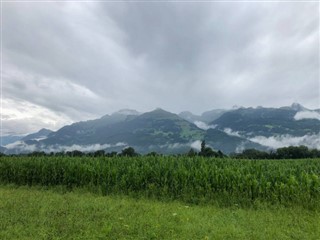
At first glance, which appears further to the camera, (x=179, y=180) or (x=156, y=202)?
(x=179, y=180)

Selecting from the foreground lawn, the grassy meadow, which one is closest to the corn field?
the grassy meadow

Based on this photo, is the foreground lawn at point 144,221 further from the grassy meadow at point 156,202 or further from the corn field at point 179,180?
the corn field at point 179,180

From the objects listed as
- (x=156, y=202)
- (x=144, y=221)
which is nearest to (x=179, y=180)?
(x=156, y=202)

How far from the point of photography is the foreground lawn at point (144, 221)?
33.2 ft

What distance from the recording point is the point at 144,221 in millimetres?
11523

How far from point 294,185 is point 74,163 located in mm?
15284

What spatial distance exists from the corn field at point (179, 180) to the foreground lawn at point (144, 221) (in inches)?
71.3

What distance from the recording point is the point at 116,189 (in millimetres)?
19719

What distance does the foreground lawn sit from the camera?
10117 millimetres

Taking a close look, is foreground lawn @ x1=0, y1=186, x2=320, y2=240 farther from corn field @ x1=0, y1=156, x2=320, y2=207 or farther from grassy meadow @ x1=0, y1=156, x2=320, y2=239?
corn field @ x1=0, y1=156, x2=320, y2=207

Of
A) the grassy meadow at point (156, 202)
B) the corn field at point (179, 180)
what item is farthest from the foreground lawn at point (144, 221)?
the corn field at point (179, 180)

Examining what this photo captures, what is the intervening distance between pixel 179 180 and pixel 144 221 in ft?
25.7

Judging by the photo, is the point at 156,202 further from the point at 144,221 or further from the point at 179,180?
the point at 144,221

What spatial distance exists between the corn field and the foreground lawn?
1811 millimetres
